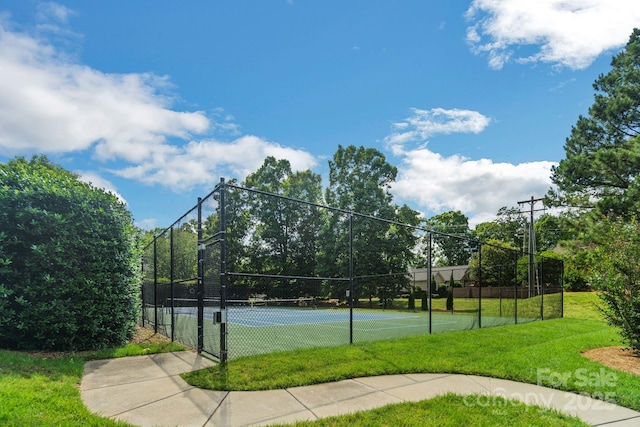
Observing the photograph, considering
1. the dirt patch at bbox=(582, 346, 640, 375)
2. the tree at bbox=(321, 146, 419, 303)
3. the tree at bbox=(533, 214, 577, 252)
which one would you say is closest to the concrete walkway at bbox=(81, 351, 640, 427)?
the dirt patch at bbox=(582, 346, 640, 375)

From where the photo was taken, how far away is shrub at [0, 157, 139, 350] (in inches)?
203

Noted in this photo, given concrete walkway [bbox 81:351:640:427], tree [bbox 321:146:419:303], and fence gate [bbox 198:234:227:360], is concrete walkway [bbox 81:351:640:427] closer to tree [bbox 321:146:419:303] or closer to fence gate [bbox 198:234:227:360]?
fence gate [bbox 198:234:227:360]

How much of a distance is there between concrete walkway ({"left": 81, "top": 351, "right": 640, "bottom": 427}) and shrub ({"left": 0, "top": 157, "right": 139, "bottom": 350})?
4.17ft

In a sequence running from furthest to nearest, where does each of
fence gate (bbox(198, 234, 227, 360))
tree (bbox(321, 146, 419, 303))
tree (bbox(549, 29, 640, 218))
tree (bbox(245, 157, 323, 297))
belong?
tree (bbox(245, 157, 323, 297)), tree (bbox(321, 146, 419, 303)), tree (bbox(549, 29, 640, 218)), fence gate (bbox(198, 234, 227, 360))

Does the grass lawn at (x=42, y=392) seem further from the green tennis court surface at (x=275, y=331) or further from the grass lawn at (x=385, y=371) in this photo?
the green tennis court surface at (x=275, y=331)

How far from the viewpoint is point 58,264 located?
5.40 meters

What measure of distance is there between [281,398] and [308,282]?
24.9ft

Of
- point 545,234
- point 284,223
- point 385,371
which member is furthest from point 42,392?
point 545,234

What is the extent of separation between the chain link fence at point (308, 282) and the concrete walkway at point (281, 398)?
1.13m

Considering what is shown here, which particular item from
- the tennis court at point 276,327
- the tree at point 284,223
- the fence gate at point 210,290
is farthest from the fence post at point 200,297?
the tree at point 284,223

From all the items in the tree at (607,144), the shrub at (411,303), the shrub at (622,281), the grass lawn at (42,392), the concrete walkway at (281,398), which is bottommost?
the shrub at (411,303)

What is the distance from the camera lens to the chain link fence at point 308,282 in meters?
6.05

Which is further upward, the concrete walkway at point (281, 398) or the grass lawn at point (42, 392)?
the grass lawn at point (42, 392)

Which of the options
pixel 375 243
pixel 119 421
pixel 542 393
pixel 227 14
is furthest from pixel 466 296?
pixel 119 421
